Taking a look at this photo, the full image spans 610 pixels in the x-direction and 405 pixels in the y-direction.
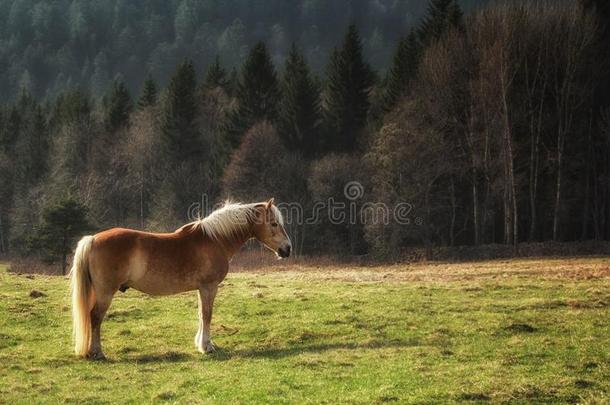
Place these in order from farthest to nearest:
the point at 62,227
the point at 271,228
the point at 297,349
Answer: the point at 62,227, the point at 271,228, the point at 297,349

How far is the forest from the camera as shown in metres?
42.9

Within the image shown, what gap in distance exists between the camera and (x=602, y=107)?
147 feet

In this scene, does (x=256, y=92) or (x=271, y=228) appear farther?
(x=256, y=92)

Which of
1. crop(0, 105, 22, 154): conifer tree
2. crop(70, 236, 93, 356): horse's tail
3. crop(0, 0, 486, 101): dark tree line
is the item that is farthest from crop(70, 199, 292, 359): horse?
crop(0, 0, 486, 101): dark tree line

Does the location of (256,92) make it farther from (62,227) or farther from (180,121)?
(62,227)

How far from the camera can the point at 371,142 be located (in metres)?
52.2

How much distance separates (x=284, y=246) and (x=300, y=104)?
158 ft

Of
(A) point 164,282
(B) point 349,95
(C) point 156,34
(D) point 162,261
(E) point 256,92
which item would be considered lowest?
(A) point 164,282

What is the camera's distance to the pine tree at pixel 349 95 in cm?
5941

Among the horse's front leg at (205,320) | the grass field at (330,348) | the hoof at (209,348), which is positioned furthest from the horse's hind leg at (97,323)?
the hoof at (209,348)

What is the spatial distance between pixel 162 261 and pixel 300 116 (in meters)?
49.0

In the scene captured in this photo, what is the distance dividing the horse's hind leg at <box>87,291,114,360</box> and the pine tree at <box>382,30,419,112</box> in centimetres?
4317

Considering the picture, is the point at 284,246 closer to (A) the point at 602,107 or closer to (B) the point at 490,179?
(B) the point at 490,179

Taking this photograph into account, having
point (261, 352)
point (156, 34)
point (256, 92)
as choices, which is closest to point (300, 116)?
point (256, 92)
